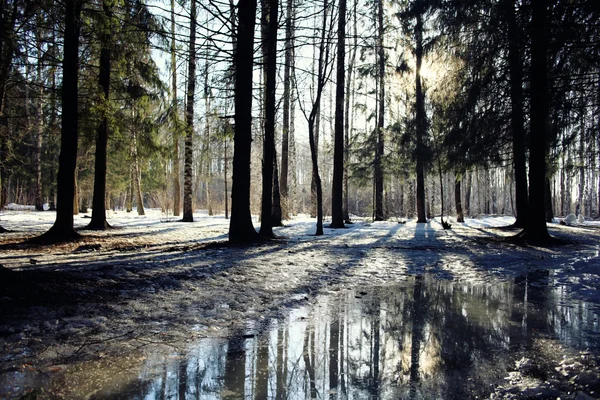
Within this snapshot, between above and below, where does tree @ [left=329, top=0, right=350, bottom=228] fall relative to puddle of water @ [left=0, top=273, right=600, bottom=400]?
above

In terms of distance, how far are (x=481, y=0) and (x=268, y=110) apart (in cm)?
652

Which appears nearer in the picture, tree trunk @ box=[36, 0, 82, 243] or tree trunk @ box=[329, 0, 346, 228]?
tree trunk @ box=[36, 0, 82, 243]

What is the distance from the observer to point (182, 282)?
462cm

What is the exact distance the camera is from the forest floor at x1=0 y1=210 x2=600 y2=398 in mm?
2805

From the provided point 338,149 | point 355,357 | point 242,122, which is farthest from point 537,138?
point 355,357

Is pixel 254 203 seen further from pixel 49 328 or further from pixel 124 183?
pixel 49 328

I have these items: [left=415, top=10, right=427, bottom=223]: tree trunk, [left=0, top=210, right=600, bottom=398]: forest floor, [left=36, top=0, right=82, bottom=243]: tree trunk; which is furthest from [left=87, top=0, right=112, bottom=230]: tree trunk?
[left=415, top=10, right=427, bottom=223]: tree trunk

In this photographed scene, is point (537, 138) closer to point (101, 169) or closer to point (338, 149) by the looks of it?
point (338, 149)

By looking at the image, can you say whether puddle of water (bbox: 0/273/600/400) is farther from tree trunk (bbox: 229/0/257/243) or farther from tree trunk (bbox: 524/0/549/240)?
tree trunk (bbox: 524/0/549/240)

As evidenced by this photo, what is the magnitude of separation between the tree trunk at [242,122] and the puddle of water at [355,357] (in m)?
4.98

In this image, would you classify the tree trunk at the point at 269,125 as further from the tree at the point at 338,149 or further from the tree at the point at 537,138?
the tree at the point at 537,138

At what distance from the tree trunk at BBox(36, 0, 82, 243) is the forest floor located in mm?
582

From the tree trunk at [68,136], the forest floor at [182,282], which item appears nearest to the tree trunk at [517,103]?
the forest floor at [182,282]

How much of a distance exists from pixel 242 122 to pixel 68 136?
4.36 metres
